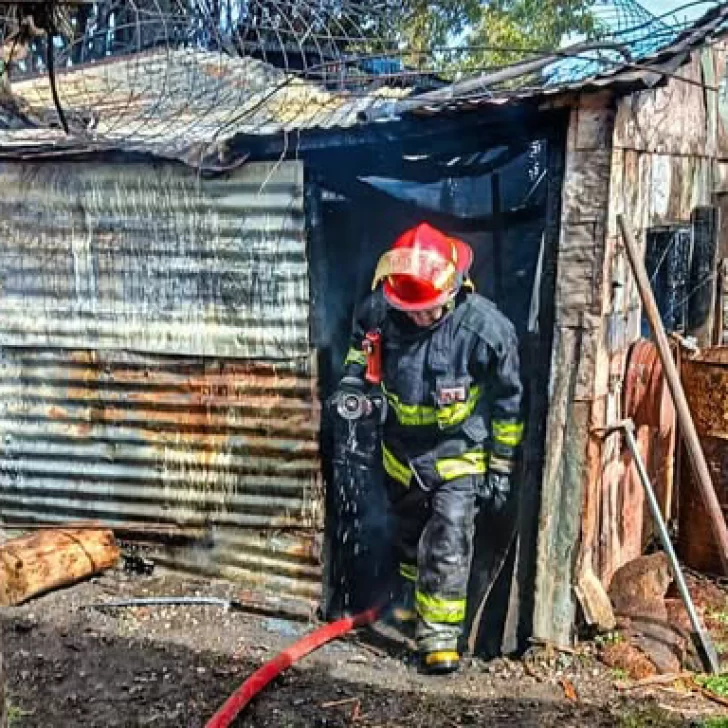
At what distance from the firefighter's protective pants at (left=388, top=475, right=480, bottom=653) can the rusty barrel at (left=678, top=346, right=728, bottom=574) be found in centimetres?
146

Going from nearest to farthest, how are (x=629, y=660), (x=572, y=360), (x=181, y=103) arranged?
1. (x=572, y=360)
2. (x=629, y=660)
3. (x=181, y=103)

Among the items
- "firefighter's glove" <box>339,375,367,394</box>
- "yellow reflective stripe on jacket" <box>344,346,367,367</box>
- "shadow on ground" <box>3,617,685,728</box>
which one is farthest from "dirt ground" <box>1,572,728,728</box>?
"yellow reflective stripe on jacket" <box>344,346,367,367</box>

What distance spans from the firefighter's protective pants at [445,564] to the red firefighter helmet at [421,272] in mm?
973

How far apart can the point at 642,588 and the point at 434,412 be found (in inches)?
61.9

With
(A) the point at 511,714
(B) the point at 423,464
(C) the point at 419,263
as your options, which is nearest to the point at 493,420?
(B) the point at 423,464

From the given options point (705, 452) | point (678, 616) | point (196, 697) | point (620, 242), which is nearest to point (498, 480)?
point (678, 616)

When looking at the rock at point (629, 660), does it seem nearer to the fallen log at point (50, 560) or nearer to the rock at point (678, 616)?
the rock at point (678, 616)

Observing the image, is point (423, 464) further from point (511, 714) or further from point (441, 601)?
point (511, 714)

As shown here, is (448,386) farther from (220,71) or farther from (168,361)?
(220,71)

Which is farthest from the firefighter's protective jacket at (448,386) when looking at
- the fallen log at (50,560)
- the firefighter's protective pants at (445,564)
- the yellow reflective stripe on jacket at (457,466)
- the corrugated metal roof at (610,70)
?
the fallen log at (50,560)

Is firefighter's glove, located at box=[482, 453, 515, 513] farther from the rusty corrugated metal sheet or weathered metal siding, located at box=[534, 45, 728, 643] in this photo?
the rusty corrugated metal sheet

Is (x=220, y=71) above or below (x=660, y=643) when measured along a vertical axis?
above

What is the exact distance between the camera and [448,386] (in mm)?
5145

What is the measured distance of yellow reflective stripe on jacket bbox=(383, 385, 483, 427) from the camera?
517cm
